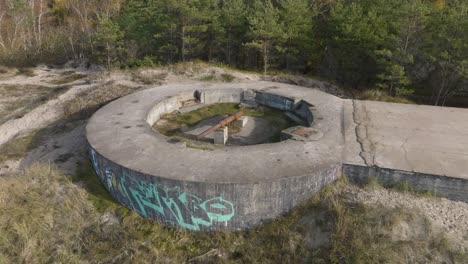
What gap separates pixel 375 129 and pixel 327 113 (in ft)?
7.58

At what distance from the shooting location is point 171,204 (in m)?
10.1

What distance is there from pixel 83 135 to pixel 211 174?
30.4 feet

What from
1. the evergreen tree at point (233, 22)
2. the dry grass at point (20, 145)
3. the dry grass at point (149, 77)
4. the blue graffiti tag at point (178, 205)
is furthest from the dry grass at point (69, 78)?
the blue graffiti tag at point (178, 205)

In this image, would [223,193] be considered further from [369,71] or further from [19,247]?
[369,71]

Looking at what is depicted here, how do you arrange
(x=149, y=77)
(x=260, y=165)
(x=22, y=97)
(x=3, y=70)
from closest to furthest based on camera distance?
(x=260, y=165) < (x=22, y=97) < (x=149, y=77) < (x=3, y=70)

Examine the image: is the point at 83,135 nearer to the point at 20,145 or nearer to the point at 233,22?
the point at 20,145

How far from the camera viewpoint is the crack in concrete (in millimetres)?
11344

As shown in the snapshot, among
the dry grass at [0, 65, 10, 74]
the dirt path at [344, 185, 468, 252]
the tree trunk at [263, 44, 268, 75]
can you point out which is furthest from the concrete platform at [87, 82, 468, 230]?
the dry grass at [0, 65, 10, 74]

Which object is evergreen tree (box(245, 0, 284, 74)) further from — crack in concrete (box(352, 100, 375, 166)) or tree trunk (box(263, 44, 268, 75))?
crack in concrete (box(352, 100, 375, 166))

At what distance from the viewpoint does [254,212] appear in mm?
10031

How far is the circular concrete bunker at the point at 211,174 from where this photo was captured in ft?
32.1

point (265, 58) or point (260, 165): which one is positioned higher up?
point (265, 58)

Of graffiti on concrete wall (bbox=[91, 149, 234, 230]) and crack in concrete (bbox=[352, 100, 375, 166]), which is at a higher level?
crack in concrete (bbox=[352, 100, 375, 166])

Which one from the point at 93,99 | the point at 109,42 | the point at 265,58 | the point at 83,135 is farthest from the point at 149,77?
the point at 265,58
